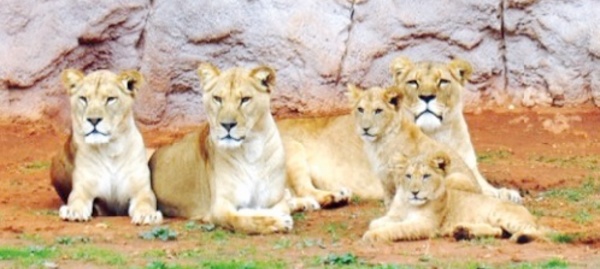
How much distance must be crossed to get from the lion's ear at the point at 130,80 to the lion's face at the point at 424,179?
8.03 ft

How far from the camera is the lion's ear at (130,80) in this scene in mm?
13844

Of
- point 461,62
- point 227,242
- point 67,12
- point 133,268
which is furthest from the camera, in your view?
point 67,12

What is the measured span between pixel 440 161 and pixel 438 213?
13.0 inches

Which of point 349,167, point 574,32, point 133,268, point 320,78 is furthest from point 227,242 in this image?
point 574,32

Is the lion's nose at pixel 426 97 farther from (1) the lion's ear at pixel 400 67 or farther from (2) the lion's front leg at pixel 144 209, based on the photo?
(2) the lion's front leg at pixel 144 209

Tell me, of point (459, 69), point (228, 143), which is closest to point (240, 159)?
point (228, 143)

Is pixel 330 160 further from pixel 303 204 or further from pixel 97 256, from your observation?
pixel 97 256

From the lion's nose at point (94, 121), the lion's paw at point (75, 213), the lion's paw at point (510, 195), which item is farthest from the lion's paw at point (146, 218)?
the lion's paw at point (510, 195)

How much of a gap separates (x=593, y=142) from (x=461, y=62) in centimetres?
290

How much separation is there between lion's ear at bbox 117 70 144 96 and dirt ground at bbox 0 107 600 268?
93 centimetres

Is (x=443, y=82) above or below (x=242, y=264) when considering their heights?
above

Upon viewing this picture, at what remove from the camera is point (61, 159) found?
14234 mm

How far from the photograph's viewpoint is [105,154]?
45.4 ft

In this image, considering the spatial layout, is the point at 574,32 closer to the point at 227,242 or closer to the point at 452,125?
the point at 452,125
